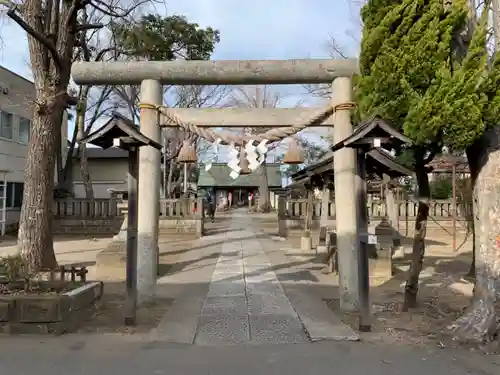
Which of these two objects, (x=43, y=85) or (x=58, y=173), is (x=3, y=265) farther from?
(x=58, y=173)

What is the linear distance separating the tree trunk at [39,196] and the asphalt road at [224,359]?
4.26 m

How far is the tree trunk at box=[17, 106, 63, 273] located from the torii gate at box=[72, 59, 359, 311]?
2.23 meters

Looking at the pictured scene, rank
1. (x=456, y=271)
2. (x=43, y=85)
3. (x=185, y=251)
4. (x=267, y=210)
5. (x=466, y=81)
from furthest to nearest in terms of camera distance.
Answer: (x=267, y=210)
(x=185, y=251)
(x=456, y=271)
(x=43, y=85)
(x=466, y=81)

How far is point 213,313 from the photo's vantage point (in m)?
7.75

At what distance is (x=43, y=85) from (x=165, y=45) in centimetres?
1063

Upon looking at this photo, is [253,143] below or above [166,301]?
above

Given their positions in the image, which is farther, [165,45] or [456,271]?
[165,45]

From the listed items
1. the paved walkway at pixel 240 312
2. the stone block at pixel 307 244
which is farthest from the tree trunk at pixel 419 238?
the stone block at pixel 307 244

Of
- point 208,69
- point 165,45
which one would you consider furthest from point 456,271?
point 165,45

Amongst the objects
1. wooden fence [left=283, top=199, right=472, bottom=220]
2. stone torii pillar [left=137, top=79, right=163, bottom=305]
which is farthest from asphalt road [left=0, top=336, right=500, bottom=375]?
wooden fence [left=283, top=199, right=472, bottom=220]

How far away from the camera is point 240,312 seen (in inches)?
308

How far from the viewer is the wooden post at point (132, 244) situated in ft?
22.9

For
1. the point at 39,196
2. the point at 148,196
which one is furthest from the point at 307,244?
the point at 39,196

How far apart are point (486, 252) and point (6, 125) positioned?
80.7ft
